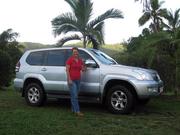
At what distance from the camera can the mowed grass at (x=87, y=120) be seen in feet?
29.6

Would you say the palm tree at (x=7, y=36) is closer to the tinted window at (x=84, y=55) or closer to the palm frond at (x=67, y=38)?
the palm frond at (x=67, y=38)

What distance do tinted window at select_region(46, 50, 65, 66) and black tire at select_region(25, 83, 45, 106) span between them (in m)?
0.78

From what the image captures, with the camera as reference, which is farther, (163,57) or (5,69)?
(5,69)

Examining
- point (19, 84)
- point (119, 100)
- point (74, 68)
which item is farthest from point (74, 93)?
point (19, 84)

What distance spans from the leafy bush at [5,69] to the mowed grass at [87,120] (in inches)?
215

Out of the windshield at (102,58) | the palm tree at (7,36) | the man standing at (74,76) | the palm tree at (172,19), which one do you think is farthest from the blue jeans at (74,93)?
the palm tree at (7,36)

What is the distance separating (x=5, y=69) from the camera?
757 inches

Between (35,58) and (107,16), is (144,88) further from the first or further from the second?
(107,16)

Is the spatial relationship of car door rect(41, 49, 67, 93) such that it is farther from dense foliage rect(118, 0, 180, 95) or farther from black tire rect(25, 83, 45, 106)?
dense foliage rect(118, 0, 180, 95)

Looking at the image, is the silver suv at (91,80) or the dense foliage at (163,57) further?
the dense foliage at (163,57)

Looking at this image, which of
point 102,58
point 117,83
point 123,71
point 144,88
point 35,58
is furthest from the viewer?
point 35,58

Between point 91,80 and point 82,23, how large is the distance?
10763 millimetres

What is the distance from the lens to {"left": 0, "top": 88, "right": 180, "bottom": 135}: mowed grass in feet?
29.6

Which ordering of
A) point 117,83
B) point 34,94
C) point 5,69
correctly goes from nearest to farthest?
point 117,83, point 34,94, point 5,69
